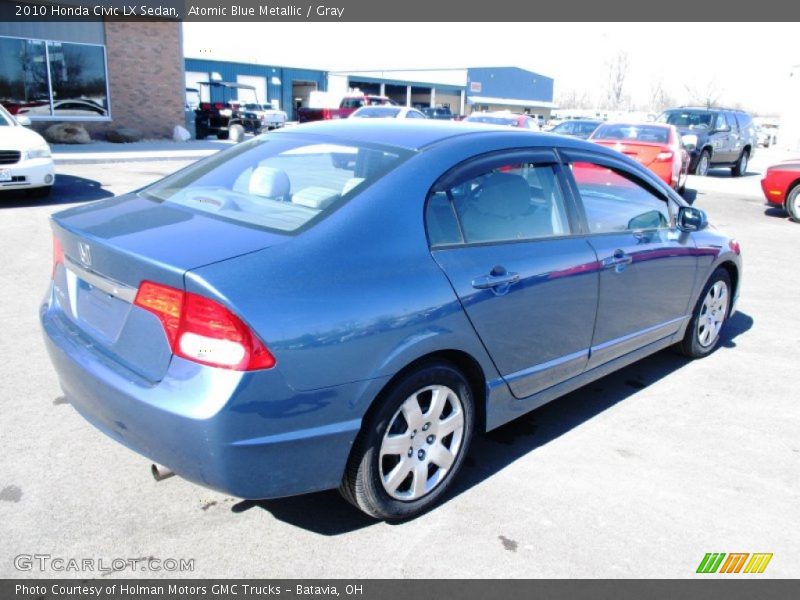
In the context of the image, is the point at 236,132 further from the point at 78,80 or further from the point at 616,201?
the point at 616,201

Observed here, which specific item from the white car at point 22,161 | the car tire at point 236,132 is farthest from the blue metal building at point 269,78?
the white car at point 22,161

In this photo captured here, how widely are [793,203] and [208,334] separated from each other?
12540 millimetres

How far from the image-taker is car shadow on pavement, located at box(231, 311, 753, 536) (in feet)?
9.40

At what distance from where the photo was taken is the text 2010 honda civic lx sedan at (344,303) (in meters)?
2.26

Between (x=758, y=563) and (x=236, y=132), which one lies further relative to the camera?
(x=236, y=132)

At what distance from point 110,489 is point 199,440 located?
3.35ft

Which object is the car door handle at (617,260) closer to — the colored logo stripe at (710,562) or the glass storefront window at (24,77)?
the colored logo stripe at (710,562)

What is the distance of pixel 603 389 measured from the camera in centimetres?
436

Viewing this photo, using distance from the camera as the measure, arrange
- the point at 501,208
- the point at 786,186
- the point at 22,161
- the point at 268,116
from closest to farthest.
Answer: the point at 501,208 < the point at 22,161 < the point at 786,186 < the point at 268,116

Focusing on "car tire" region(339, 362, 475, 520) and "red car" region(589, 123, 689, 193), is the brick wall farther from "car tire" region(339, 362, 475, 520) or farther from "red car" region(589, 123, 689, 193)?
"car tire" region(339, 362, 475, 520)

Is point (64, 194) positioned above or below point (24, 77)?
below

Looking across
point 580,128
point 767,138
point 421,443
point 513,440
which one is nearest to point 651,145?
point 580,128

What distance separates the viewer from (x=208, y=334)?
2.23m
